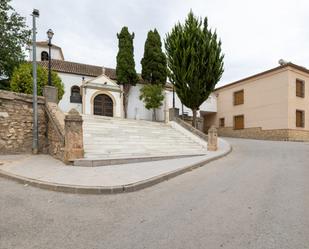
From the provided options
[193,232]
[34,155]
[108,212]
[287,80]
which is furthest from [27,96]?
A: [287,80]

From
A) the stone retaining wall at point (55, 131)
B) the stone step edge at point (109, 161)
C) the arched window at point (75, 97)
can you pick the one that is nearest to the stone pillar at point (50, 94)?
the stone retaining wall at point (55, 131)

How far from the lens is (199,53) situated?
14.7m

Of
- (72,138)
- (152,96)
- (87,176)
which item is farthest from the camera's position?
(152,96)

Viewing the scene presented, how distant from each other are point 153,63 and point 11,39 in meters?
12.3

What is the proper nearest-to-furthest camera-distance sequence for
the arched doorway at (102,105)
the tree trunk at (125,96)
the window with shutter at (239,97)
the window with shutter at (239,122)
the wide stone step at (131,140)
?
the wide stone step at (131,140) → the arched doorway at (102,105) → the tree trunk at (125,96) → the window with shutter at (239,122) → the window with shutter at (239,97)

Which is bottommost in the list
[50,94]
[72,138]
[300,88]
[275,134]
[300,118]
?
[275,134]

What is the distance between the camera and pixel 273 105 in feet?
66.5

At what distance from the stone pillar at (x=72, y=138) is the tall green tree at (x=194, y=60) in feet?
29.9

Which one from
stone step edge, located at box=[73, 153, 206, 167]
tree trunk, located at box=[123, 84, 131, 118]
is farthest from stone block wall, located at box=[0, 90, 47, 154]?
tree trunk, located at box=[123, 84, 131, 118]

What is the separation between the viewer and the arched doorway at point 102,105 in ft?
65.5

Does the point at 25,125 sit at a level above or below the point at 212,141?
above

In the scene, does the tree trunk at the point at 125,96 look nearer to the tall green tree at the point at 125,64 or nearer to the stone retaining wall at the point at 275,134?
the tall green tree at the point at 125,64

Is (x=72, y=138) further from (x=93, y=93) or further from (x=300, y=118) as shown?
(x=300, y=118)

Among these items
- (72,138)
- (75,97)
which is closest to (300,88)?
(75,97)
